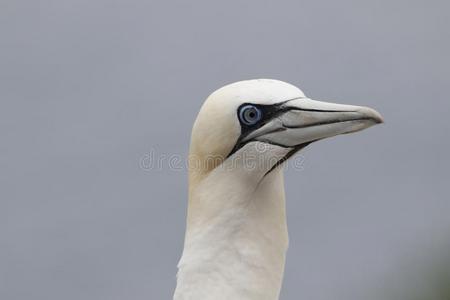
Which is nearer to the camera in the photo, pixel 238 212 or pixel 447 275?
pixel 238 212

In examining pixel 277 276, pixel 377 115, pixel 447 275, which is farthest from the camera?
pixel 447 275

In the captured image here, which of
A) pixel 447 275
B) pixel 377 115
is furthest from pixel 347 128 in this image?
pixel 447 275

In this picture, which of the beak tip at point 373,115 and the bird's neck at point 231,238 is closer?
the beak tip at point 373,115

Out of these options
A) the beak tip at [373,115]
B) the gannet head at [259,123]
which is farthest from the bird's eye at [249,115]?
the beak tip at [373,115]

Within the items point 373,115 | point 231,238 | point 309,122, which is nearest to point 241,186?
point 231,238

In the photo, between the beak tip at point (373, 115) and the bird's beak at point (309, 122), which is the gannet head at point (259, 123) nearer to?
the bird's beak at point (309, 122)

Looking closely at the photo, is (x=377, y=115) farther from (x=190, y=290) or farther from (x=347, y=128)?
(x=190, y=290)

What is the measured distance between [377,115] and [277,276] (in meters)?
0.90

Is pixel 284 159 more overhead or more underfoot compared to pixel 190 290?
more overhead

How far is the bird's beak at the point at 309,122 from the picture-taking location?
5.93 meters

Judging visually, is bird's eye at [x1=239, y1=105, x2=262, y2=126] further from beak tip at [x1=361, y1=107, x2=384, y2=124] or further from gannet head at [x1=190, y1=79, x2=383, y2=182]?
beak tip at [x1=361, y1=107, x2=384, y2=124]

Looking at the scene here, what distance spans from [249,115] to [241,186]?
1.00ft

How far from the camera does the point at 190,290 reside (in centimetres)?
618

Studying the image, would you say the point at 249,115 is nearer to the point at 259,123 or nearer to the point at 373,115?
the point at 259,123
